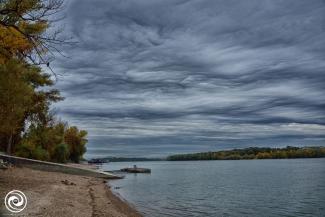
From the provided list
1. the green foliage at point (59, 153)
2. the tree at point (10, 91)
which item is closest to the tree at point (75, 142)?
the green foliage at point (59, 153)

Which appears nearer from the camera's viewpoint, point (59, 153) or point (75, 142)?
point (59, 153)

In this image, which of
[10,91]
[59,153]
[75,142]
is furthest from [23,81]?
[75,142]

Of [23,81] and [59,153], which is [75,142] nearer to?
[59,153]

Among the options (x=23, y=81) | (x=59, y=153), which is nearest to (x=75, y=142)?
(x=59, y=153)

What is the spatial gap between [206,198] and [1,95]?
1121 inches

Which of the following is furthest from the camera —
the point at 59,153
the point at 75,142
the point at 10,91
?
the point at 75,142

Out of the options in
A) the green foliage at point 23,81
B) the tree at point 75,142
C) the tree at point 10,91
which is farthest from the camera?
the tree at point 75,142

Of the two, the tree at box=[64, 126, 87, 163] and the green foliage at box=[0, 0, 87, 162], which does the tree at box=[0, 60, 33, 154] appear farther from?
the tree at box=[64, 126, 87, 163]

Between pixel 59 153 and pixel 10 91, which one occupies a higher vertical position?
pixel 10 91

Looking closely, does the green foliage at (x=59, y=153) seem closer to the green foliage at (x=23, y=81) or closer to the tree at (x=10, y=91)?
the green foliage at (x=23, y=81)

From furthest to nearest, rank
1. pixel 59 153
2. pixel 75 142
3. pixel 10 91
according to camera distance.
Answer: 1. pixel 75 142
2. pixel 59 153
3. pixel 10 91

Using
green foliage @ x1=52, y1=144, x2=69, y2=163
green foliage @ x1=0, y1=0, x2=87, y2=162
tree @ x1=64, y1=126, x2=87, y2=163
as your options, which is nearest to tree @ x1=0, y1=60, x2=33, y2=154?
green foliage @ x1=0, y1=0, x2=87, y2=162

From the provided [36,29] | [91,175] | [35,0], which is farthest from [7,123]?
[91,175]

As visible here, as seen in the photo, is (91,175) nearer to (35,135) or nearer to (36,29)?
(35,135)
